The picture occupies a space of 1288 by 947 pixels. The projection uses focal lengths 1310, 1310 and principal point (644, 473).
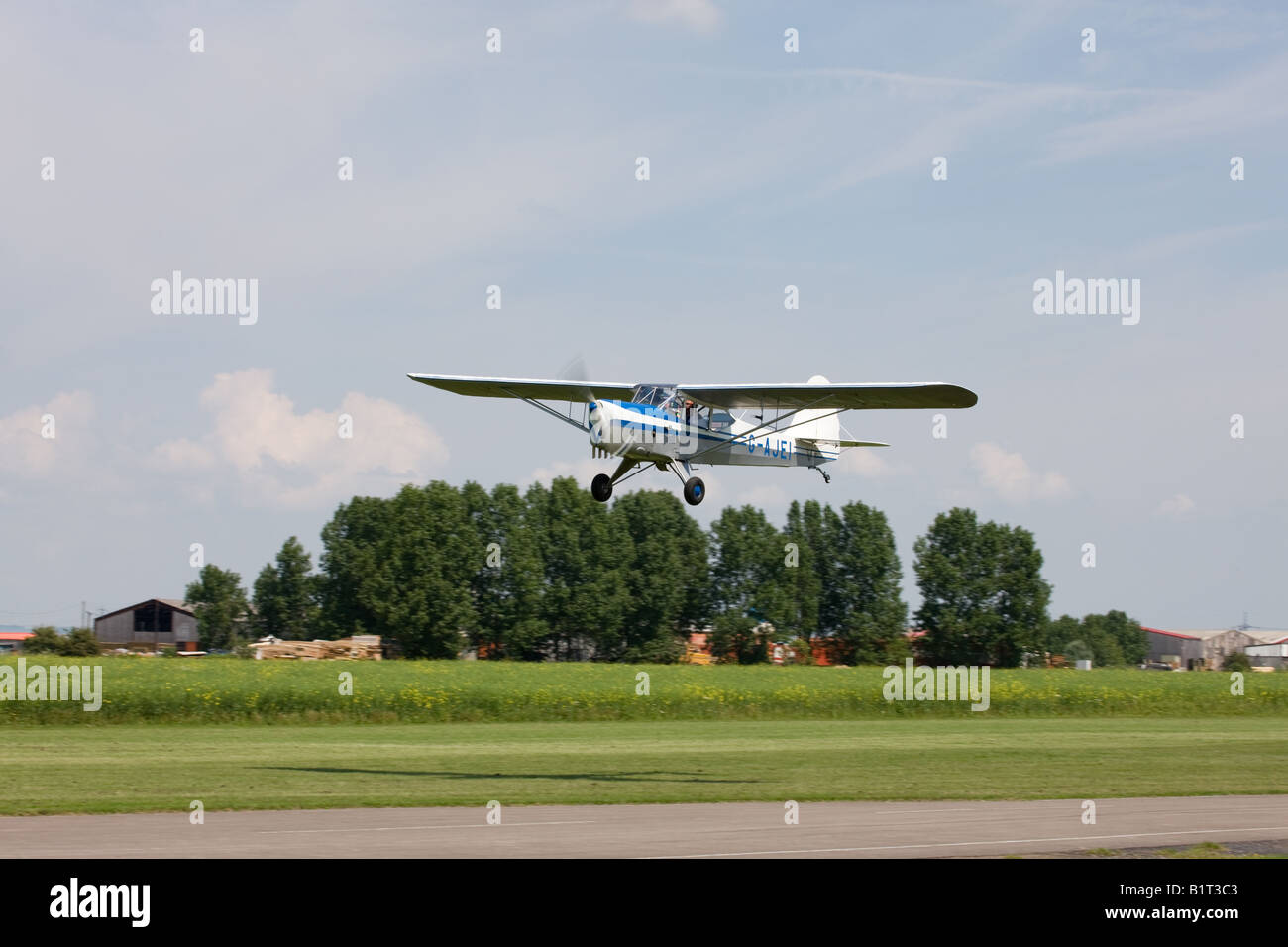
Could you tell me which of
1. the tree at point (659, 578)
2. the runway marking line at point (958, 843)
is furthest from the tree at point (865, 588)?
the runway marking line at point (958, 843)

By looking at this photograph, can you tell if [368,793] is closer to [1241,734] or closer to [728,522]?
[1241,734]

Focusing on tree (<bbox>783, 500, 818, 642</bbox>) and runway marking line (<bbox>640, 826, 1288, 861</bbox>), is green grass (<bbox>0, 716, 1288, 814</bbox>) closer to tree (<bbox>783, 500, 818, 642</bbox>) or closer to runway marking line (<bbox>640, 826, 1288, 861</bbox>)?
runway marking line (<bbox>640, 826, 1288, 861</bbox>)

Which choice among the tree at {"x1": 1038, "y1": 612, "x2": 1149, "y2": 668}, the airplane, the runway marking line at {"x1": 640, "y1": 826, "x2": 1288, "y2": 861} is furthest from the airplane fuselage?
the tree at {"x1": 1038, "y1": 612, "x2": 1149, "y2": 668}

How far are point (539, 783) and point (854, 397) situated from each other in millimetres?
11658

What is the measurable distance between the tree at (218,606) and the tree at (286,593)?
13.5 ft

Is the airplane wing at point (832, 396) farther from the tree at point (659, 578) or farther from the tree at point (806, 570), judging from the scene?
the tree at point (806, 570)

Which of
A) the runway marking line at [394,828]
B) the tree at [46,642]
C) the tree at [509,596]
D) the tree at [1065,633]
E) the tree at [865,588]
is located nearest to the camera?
the runway marking line at [394,828]

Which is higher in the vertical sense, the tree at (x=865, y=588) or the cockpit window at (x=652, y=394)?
the cockpit window at (x=652, y=394)

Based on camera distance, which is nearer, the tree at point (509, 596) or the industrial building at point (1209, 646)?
the tree at point (509, 596)

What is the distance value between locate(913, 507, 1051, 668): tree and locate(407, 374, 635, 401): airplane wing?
96.7 metres

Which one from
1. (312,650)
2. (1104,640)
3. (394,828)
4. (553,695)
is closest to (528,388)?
(394,828)

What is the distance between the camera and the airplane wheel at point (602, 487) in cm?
2712

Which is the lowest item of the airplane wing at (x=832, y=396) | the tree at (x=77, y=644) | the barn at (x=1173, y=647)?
the barn at (x=1173, y=647)

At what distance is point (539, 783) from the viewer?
3067 centimetres
